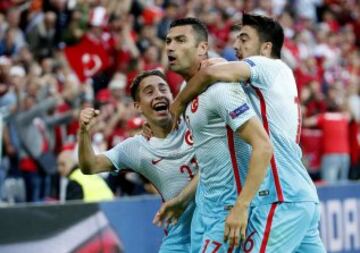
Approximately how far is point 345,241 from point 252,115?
6.11 metres

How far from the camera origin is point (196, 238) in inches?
268

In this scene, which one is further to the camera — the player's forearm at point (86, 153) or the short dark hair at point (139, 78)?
the short dark hair at point (139, 78)

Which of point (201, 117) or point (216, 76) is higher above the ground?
point (216, 76)

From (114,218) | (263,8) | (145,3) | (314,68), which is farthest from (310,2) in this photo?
(114,218)

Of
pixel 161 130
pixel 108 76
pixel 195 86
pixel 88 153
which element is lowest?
pixel 108 76

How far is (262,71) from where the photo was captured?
6305 millimetres

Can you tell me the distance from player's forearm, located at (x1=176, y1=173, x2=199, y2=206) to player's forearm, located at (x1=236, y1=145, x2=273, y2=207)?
3.50 feet

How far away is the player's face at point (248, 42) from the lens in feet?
21.9

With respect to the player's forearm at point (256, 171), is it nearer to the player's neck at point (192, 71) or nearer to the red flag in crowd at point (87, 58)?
the player's neck at point (192, 71)

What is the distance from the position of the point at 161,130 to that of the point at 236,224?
64.0 inches

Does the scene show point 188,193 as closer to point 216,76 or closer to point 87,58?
point 216,76

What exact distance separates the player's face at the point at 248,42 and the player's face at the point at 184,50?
23 centimetres

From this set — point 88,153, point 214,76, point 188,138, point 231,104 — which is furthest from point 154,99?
point 231,104

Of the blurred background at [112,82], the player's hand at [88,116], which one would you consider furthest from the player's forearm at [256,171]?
the blurred background at [112,82]
